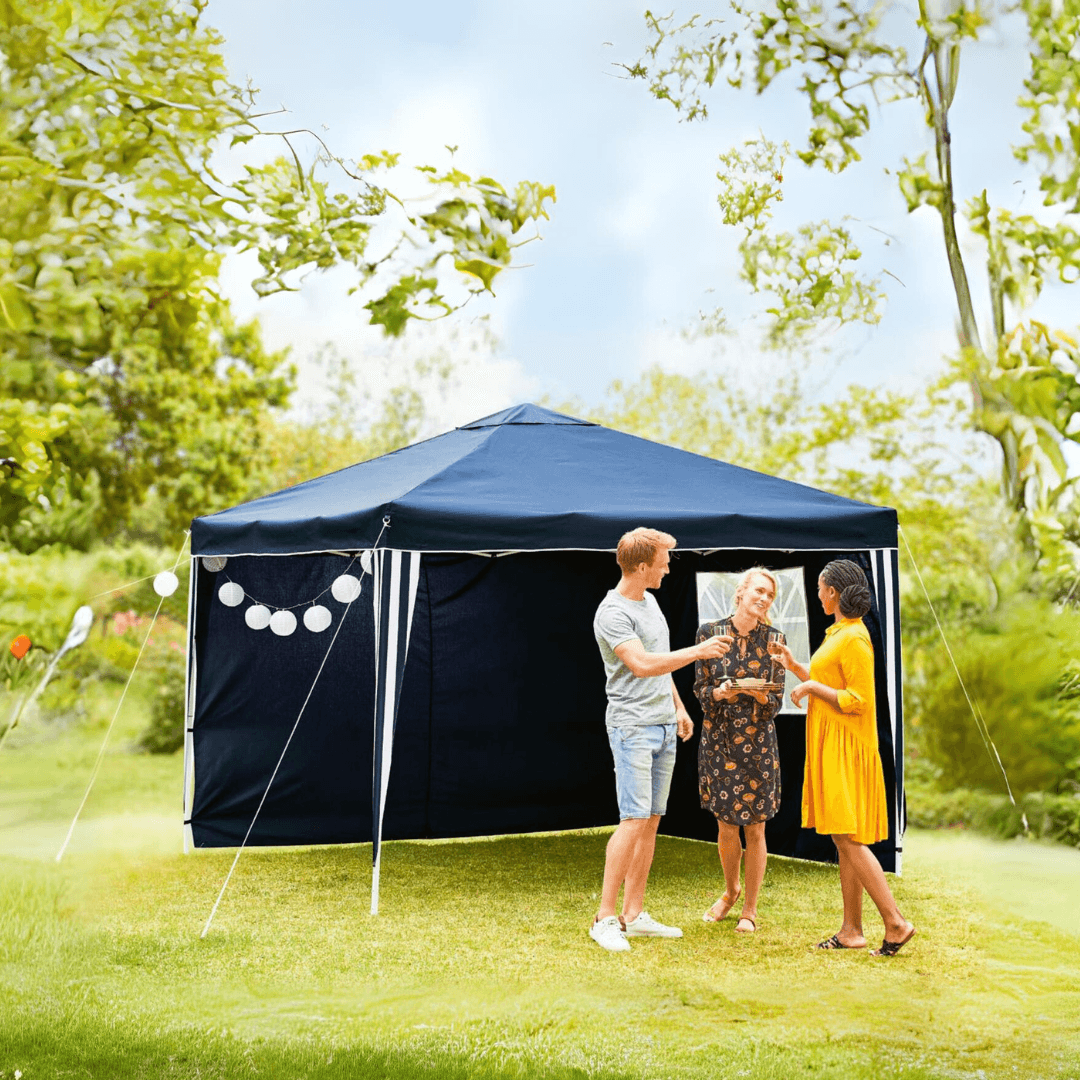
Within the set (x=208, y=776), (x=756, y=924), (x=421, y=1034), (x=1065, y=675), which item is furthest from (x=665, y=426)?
(x=421, y=1034)

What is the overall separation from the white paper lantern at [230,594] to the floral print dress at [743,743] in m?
2.45

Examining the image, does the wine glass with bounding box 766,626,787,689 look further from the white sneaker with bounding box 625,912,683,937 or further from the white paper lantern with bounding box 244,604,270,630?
the white paper lantern with bounding box 244,604,270,630

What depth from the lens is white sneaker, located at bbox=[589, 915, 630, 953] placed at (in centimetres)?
423

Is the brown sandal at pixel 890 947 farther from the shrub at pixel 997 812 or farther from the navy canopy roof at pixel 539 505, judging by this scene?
the shrub at pixel 997 812

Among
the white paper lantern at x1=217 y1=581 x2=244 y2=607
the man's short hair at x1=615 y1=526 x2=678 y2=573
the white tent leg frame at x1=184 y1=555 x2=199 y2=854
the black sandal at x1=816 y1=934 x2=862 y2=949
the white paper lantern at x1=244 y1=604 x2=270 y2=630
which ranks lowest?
the black sandal at x1=816 y1=934 x2=862 y2=949

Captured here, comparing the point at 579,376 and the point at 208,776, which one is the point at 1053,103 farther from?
the point at 579,376

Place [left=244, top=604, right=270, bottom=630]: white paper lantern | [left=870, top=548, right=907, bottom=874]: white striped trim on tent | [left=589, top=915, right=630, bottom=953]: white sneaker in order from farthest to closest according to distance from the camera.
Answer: [left=244, top=604, right=270, bottom=630]: white paper lantern
[left=870, top=548, right=907, bottom=874]: white striped trim on tent
[left=589, top=915, right=630, bottom=953]: white sneaker

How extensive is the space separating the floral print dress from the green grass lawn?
0.45 metres

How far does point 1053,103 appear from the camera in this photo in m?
7.79

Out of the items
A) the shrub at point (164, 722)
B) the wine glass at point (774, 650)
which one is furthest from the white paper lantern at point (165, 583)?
the shrub at point (164, 722)

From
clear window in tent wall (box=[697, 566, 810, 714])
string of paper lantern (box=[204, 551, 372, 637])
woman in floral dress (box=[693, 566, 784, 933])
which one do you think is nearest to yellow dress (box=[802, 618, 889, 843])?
woman in floral dress (box=[693, 566, 784, 933])

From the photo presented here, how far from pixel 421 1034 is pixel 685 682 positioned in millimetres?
3177

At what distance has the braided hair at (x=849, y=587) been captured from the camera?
13.0ft

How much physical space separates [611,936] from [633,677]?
0.85 metres
